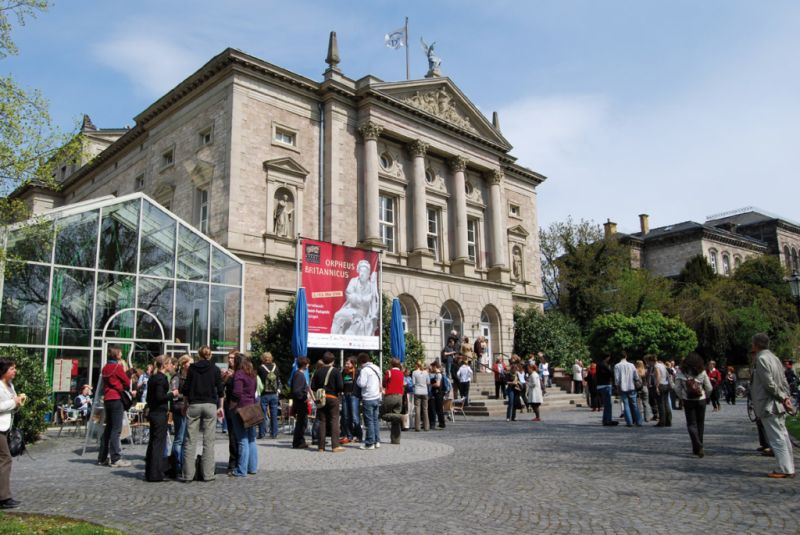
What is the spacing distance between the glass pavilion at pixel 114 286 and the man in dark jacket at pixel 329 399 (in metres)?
8.61

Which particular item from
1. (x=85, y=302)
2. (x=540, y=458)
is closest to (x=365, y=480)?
(x=540, y=458)

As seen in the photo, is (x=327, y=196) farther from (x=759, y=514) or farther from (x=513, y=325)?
(x=759, y=514)

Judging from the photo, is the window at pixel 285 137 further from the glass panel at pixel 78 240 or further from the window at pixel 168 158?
the glass panel at pixel 78 240

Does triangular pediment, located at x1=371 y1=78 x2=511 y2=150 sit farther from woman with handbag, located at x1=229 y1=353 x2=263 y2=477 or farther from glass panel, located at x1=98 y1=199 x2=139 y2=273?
woman with handbag, located at x1=229 y1=353 x2=263 y2=477

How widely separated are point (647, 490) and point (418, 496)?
2747mm

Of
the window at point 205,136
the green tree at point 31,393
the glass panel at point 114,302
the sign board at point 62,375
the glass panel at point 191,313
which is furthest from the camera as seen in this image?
the window at point 205,136

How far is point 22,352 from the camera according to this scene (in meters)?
15.0

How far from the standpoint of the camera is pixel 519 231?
4000 cm

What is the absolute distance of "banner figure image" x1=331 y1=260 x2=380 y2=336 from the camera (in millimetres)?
20047

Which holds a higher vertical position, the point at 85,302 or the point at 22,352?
the point at 85,302

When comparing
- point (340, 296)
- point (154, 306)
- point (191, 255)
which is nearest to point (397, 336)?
point (340, 296)

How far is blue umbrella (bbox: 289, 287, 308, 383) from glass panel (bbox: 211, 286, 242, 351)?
457cm

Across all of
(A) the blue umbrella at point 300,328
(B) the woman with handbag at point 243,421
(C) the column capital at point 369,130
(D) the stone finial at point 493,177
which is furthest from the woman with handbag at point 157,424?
(D) the stone finial at point 493,177

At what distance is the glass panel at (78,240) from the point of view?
17750 millimetres
